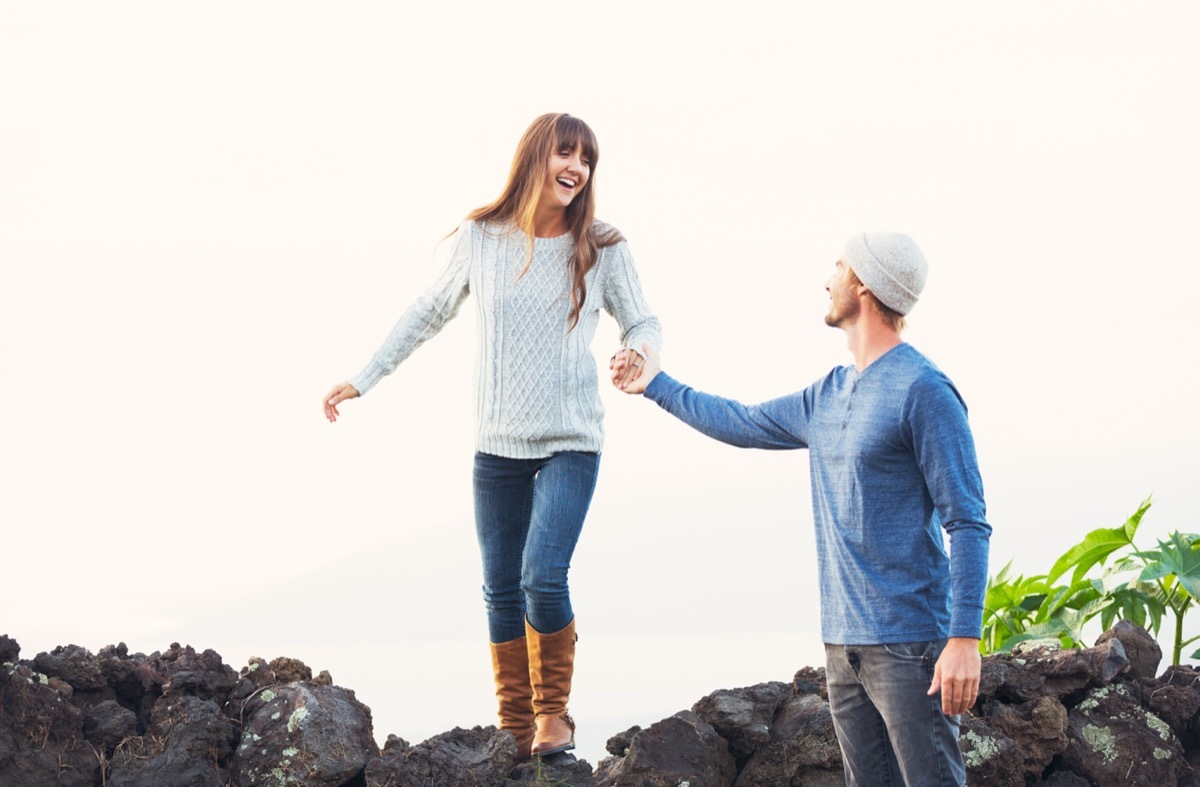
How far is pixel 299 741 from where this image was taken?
168 inches

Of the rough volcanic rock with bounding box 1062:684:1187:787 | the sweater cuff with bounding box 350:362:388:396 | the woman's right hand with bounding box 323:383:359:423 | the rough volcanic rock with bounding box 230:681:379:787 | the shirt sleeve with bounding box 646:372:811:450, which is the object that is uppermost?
the sweater cuff with bounding box 350:362:388:396

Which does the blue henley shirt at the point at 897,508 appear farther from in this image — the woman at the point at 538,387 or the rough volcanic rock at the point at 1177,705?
the rough volcanic rock at the point at 1177,705

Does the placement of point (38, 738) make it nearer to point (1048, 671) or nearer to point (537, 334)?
point (537, 334)

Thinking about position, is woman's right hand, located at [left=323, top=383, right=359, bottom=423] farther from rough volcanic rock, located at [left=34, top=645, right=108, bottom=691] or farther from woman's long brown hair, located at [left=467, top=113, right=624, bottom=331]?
rough volcanic rock, located at [left=34, top=645, right=108, bottom=691]

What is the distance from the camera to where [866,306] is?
324cm

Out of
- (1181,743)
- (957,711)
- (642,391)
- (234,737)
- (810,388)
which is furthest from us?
(1181,743)

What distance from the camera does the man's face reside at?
3256 millimetres

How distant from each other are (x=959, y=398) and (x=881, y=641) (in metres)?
0.61

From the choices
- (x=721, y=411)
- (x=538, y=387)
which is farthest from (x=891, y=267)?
(x=538, y=387)

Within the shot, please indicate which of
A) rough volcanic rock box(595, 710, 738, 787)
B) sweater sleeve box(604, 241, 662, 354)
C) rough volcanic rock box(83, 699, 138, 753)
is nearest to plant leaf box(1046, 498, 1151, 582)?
rough volcanic rock box(595, 710, 738, 787)

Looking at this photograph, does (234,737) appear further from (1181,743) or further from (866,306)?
(1181,743)

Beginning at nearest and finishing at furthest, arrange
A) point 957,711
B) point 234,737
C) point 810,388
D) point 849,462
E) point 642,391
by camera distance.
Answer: point 957,711
point 849,462
point 810,388
point 642,391
point 234,737

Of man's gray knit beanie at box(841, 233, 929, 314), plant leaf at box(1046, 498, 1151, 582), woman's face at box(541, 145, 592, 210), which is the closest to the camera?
man's gray knit beanie at box(841, 233, 929, 314)

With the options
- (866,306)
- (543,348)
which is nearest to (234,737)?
(543,348)
